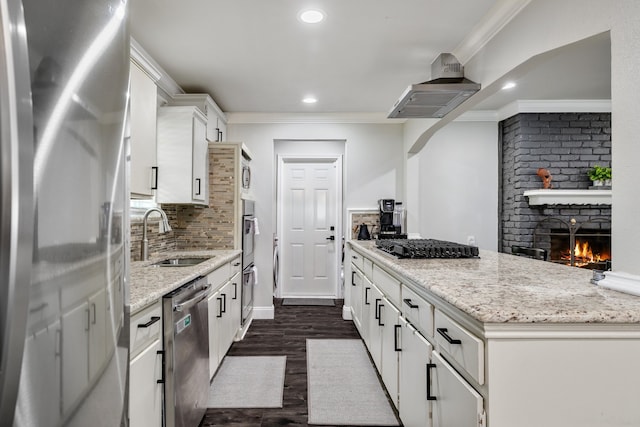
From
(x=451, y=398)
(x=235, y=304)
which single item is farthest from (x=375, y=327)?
(x=451, y=398)

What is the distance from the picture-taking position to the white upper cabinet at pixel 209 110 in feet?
11.9

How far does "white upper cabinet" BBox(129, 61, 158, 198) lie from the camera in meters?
2.24

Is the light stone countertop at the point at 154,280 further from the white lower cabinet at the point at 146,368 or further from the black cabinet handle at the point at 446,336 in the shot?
the black cabinet handle at the point at 446,336

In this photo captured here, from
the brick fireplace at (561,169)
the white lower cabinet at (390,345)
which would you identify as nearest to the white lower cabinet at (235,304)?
the white lower cabinet at (390,345)

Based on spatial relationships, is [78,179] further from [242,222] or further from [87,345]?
[242,222]

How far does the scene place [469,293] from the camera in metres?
1.29

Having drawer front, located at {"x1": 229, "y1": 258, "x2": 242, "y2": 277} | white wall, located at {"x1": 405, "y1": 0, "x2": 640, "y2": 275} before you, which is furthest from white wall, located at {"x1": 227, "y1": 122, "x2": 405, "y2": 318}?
white wall, located at {"x1": 405, "y1": 0, "x2": 640, "y2": 275}

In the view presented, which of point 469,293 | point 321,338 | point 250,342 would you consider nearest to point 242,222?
point 250,342

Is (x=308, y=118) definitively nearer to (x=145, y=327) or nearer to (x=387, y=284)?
(x=387, y=284)

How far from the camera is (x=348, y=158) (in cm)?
469

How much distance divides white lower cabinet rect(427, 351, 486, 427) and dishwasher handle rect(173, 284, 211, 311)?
118 centimetres

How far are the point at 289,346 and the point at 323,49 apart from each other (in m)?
2.63

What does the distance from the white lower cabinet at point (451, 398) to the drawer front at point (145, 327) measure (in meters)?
1.16

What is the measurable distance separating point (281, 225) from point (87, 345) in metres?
4.97
